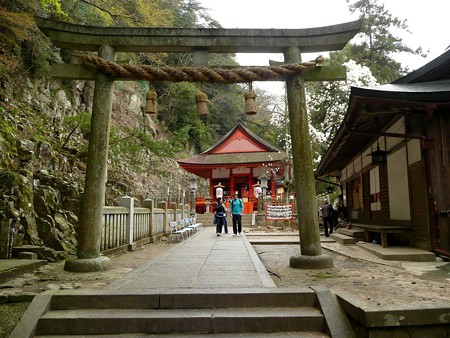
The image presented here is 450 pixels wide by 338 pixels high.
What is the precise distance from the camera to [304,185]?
245 inches

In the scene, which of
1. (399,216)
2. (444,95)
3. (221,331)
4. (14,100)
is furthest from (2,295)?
(14,100)

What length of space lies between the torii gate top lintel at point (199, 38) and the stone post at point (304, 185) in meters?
0.78

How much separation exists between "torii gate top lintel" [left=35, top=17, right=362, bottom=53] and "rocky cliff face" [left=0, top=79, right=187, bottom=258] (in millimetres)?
3231

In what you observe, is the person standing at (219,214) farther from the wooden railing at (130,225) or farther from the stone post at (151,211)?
the stone post at (151,211)

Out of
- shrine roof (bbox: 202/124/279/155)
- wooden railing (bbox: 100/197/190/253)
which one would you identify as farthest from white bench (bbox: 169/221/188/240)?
shrine roof (bbox: 202/124/279/155)

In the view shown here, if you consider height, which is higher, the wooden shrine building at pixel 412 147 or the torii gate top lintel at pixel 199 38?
the torii gate top lintel at pixel 199 38

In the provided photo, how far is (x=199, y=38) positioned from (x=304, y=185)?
3485 millimetres

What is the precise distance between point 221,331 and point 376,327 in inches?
66.1

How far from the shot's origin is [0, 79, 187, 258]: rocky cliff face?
716 centimetres

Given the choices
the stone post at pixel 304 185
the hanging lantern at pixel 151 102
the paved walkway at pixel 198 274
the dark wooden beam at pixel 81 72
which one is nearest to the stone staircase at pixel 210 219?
the paved walkway at pixel 198 274

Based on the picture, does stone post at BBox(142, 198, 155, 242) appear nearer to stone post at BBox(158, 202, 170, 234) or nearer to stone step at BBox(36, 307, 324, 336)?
stone post at BBox(158, 202, 170, 234)

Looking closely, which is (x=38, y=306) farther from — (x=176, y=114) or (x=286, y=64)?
(x=176, y=114)

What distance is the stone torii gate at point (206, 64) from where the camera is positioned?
6.19m

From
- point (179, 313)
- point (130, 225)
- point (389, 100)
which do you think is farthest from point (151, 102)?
point (389, 100)
